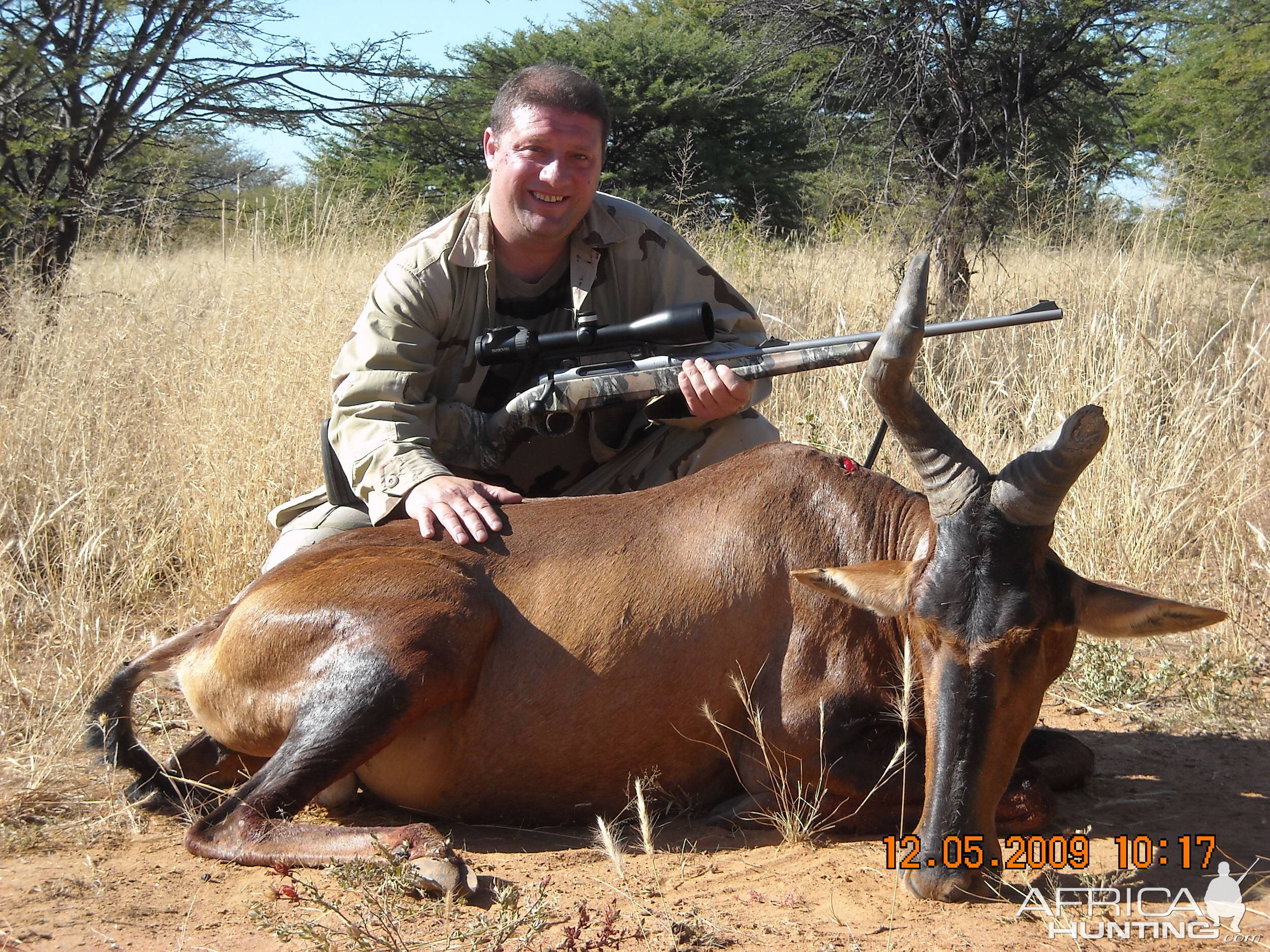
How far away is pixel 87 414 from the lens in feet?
22.8

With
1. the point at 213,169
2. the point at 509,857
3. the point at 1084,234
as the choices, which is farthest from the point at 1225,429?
the point at 213,169

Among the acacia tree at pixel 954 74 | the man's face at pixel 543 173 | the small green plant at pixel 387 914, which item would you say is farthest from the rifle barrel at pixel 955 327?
the acacia tree at pixel 954 74

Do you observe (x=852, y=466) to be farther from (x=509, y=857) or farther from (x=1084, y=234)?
(x=1084, y=234)

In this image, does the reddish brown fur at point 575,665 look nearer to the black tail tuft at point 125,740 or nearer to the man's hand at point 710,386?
the black tail tuft at point 125,740

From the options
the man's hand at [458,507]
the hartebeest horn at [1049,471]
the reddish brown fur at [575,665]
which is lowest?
the reddish brown fur at [575,665]

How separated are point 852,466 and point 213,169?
19.3 metres

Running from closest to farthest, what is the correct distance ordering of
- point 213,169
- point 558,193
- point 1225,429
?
point 558,193 < point 1225,429 < point 213,169

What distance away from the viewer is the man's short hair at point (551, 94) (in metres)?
4.98

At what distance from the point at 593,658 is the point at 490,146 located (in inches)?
100

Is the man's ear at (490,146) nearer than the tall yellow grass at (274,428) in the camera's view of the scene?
Yes

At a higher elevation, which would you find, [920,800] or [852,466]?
[852,466]

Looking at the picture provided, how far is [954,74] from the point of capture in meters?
10.3

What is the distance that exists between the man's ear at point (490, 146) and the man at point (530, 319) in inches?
0.6

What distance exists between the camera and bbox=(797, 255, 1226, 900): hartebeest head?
10.2 ft
